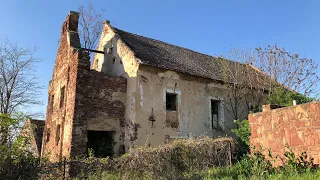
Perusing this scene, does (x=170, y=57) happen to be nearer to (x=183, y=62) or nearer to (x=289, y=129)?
(x=183, y=62)

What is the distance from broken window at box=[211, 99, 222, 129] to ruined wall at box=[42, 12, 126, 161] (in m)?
5.79

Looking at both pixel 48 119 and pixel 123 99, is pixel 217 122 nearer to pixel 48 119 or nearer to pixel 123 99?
pixel 123 99

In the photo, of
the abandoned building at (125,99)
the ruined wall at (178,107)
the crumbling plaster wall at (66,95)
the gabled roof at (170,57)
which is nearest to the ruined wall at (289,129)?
the ruined wall at (178,107)

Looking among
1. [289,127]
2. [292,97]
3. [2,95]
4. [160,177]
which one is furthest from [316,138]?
[2,95]

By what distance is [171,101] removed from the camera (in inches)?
609

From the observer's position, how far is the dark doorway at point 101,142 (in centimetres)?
1378

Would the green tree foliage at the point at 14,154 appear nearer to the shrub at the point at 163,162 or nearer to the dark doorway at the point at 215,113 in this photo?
the shrub at the point at 163,162

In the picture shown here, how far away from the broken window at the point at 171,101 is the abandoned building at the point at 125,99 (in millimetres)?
39

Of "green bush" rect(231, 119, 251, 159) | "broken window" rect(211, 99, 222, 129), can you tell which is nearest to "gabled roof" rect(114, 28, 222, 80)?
"broken window" rect(211, 99, 222, 129)

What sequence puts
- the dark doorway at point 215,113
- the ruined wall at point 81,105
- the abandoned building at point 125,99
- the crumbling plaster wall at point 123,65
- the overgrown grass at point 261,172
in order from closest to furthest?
1. the overgrown grass at point 261,172
2. the ruined wall at point 81,105
3. the abandoned building at point 125,99
4. the crumbling plaster wall at point 123,65
5. the dark doorway at point 215,113

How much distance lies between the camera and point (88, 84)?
1352cm

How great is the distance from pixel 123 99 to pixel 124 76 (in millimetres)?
1434

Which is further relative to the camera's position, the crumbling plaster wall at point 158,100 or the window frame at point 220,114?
the window frame at point 220,114

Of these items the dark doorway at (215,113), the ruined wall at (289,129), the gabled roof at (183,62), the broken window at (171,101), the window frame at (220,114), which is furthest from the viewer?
the dark doorway at (215,113)
